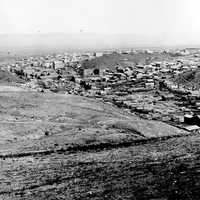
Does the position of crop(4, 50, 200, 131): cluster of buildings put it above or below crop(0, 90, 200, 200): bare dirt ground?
below

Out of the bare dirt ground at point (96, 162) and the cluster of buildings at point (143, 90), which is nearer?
the bare dirt ground at point (96, 162)

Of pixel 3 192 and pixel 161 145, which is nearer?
pixel 3 192

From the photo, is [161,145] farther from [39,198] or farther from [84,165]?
[39,198]

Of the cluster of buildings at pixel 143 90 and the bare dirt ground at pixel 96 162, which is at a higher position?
the bare dirt ground at pixel 96 162

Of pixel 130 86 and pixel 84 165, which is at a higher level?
pixel 84 165

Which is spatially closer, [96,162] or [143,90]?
[96,162]

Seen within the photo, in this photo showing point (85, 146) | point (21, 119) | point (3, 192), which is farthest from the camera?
point (21, 119)

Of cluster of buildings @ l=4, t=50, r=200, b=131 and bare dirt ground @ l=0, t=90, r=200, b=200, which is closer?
bare dirt ground @ l=0, t=90, r=200, b=200

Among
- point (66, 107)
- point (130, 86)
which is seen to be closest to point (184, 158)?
point (66, 107)
